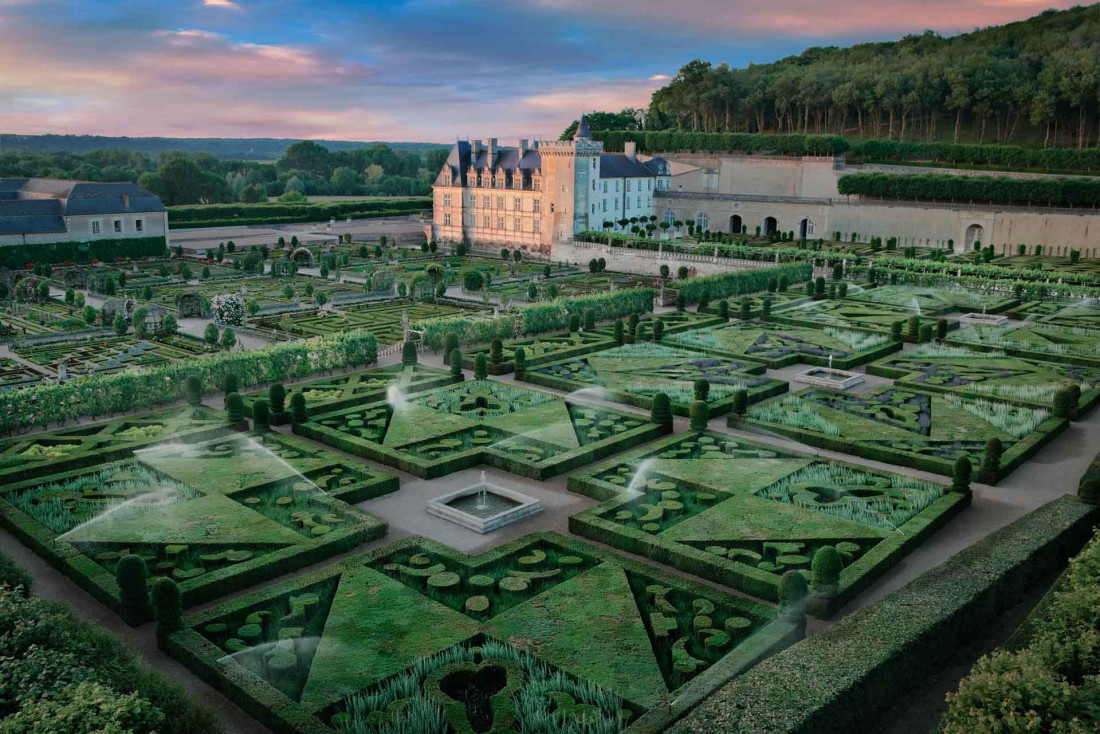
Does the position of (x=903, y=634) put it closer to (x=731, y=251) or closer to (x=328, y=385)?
(x=328, y=385)

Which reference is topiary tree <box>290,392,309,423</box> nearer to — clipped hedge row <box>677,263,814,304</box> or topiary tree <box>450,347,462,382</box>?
topiary tree <box>450,347,462,382</box>

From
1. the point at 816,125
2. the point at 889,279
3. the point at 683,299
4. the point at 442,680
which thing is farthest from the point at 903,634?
the point at 816,125

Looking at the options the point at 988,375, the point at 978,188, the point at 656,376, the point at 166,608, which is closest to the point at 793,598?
the point at 166,608

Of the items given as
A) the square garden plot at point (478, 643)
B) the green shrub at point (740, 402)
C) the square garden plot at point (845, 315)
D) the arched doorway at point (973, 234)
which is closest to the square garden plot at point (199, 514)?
the square garden plot at point (478, 643)

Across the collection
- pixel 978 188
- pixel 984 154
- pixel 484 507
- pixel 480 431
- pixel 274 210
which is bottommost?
pixel 484 507

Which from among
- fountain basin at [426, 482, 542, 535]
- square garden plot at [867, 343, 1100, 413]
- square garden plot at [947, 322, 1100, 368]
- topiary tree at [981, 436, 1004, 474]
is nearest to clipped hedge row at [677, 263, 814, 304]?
square garden plot at [947, 322, 1100, 368]

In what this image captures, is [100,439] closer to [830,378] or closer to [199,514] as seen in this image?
[199,514]

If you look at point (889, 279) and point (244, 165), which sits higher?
point (244, 165)
